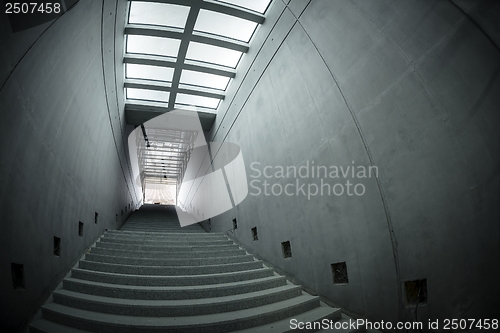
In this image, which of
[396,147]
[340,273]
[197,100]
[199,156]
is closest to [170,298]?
[340,273]

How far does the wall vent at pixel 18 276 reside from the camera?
2516 mm

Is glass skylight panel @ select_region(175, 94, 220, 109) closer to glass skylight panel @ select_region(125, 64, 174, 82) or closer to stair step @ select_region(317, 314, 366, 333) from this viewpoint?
glass skylight panel @ select_region(125, 64, 174, 82)

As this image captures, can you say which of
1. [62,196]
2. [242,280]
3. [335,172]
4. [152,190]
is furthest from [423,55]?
[152,190]

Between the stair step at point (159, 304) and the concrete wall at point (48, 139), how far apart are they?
389 millimetres

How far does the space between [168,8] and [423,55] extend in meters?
4.90

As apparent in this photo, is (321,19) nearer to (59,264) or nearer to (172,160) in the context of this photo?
(59,264)

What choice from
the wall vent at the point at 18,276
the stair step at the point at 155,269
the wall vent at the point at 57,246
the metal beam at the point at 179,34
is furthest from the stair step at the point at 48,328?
the metal beam at the point at 179,34

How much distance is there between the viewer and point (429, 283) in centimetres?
246

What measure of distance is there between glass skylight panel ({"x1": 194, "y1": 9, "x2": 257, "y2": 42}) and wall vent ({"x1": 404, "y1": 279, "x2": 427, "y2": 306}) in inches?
220

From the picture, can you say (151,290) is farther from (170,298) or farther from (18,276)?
(18,276)

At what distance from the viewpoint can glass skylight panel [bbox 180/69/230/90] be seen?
682 cm

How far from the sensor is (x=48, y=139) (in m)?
3.09

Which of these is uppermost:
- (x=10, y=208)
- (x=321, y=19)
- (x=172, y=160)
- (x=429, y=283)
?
(x=172, y=160)

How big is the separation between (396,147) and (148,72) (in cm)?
665
